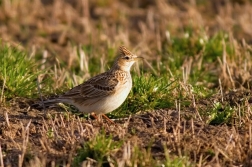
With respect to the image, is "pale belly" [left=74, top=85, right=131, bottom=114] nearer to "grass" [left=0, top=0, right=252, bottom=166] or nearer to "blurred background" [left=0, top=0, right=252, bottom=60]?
"grass" [left=0, top=0, right=252, bottom=166]

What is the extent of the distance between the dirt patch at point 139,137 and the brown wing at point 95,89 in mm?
344

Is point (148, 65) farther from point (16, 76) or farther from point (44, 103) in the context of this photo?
point (44, 103)

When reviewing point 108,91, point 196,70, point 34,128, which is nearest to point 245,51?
point 196,70

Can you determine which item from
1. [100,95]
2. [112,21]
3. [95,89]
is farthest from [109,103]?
[112,21]

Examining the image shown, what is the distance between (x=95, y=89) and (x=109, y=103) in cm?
36

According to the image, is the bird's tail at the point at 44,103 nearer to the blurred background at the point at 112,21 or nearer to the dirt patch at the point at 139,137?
the dirt patch at the point at 139,137

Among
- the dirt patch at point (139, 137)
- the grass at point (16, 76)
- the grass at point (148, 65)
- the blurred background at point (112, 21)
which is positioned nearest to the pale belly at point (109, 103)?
the dirt patch at point (139, 137)

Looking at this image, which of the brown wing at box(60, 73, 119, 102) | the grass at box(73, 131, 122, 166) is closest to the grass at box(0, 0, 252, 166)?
the grass at box(73, 131, 122, 166)

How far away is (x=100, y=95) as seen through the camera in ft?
29.3

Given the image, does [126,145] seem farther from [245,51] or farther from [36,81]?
[245,51]

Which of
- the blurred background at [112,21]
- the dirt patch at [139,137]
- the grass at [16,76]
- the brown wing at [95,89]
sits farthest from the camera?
the blurred background at [112,21]

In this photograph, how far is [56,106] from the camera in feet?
31.4

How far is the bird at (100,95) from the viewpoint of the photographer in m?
8.77

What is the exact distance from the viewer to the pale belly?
8.73 meters
